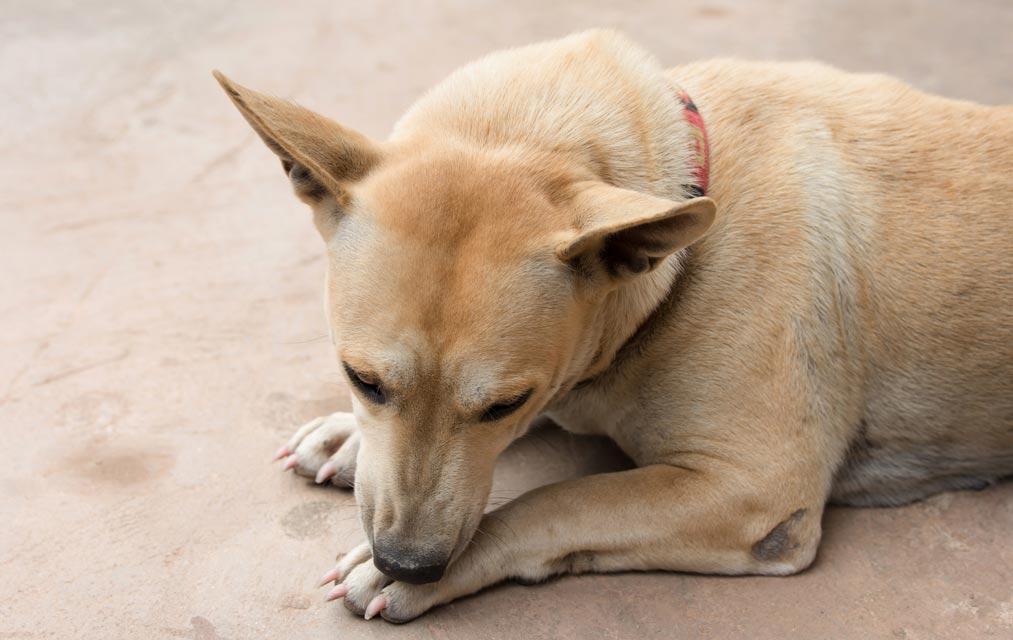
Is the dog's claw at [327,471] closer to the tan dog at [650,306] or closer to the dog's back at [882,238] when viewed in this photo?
the tan dog at [650,306]

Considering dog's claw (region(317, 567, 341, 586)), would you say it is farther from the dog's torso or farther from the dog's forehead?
the dog's forehead

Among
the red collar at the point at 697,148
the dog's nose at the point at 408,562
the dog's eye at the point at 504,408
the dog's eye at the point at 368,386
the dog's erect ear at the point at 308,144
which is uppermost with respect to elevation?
the dog's erect ear at the point at 308,144

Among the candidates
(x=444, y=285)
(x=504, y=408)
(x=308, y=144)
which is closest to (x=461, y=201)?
(x=444, y=285)

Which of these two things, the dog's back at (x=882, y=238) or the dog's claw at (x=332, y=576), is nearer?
the dog's claw at (x=332, y=576)

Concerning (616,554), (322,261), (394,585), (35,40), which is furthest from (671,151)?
(35,40)

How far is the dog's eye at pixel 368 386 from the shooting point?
276 centimetres

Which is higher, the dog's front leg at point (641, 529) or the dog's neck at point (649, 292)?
the dog's neck at point (649, 292)

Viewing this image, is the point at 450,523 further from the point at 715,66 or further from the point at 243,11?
the point at 243,11

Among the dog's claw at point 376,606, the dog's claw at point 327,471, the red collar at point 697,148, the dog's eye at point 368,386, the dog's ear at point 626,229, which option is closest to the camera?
the dog's ear at point 626,229

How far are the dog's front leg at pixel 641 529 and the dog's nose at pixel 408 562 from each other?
252mm

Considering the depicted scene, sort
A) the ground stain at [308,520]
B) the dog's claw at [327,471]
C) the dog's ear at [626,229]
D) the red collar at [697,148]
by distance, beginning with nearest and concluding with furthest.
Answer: the dog's ear at [626,229] < the red collar at [697,148] < the ground stain at [308,520] < the dog's claw at [327,471]

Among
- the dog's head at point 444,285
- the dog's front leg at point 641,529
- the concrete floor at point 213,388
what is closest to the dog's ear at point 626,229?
the dog's head at point 444,285

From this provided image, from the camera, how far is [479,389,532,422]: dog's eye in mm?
2783

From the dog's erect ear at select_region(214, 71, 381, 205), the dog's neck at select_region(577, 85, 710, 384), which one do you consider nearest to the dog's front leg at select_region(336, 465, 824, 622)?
the dog's neck at select_region(577, 85, 710, 384)
